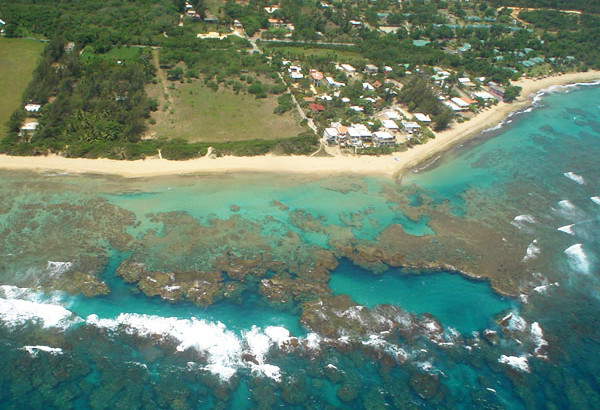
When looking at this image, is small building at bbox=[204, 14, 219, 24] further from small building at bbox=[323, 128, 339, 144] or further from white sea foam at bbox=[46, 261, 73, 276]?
white sea foam at bbox=[46, 261, 73, 276]

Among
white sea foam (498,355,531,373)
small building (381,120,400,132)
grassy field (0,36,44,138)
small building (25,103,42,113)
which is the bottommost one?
white sea foam (498,355,531,373)

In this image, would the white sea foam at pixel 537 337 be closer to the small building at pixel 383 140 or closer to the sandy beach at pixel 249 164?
the sandy beach at pixel 249 164

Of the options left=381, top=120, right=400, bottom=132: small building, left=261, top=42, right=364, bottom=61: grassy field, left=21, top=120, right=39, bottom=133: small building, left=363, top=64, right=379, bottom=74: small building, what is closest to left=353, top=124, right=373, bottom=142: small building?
left=381, top=120, right=400, bottom=132: small building

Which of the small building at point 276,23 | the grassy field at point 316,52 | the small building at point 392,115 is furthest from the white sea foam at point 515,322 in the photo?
the small building at point 276,23

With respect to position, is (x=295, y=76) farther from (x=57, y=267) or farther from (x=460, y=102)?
(x=57, y=267)

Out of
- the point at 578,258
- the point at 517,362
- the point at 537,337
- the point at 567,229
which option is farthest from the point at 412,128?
the point at 517,362

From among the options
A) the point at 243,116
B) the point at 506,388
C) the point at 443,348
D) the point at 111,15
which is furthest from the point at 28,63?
the point at 506,388
